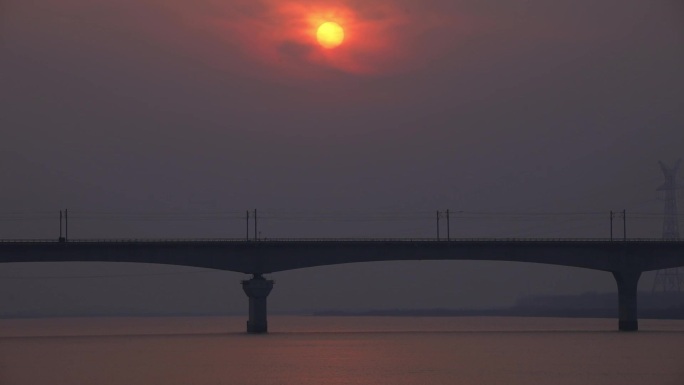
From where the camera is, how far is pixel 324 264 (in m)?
130

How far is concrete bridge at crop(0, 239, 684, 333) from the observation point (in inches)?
4904

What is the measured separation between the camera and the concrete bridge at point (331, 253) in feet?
409

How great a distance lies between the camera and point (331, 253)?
12925 centimetres

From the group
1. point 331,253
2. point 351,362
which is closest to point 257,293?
point 331,253

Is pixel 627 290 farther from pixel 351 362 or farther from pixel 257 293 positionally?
pixel 351 362

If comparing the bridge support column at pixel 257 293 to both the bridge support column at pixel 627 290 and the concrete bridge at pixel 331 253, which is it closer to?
the concrete bridge at pixel 331 253

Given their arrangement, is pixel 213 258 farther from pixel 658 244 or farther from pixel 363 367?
pixel 658 244

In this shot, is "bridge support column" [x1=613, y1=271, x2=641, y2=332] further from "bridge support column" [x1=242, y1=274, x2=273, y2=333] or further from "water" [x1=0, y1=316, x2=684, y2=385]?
"bridge support column" [x1=242, y1=274, x2=273, y2=333]

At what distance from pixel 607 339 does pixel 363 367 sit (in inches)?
1819

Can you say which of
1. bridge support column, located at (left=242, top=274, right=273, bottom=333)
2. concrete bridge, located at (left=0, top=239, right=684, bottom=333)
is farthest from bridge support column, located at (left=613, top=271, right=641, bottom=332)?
bridge support column, located at (left=242, top=274, right=273, bottom=333)

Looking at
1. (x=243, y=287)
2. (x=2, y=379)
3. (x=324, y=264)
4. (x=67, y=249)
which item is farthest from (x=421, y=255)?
(x=2, y=379)

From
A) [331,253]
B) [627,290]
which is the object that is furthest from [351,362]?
[627,290]

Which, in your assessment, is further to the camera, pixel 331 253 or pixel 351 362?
pixel 331 253

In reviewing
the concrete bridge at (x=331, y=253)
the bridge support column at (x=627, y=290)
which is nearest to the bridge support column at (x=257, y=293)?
the concrete bridge at (x=331, y=253)
